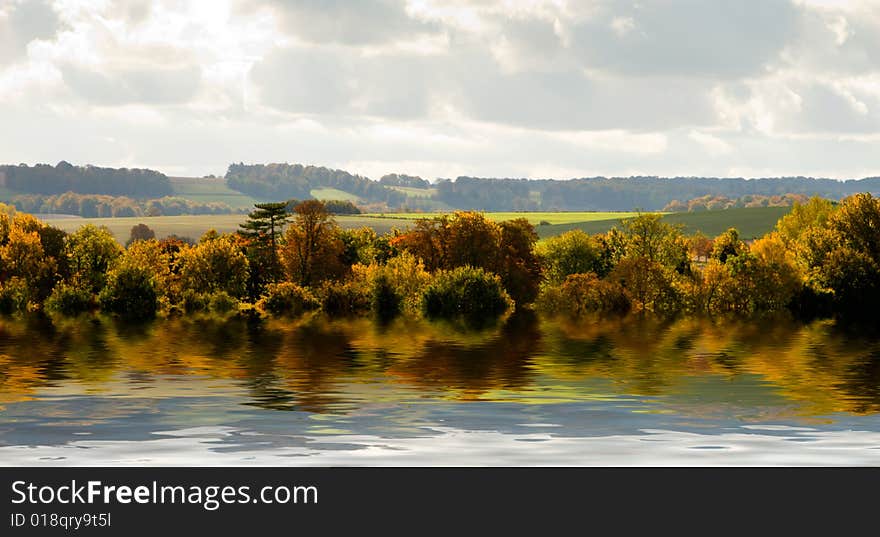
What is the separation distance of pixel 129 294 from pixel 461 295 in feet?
145

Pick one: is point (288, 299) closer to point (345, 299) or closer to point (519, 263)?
point (345, 299)

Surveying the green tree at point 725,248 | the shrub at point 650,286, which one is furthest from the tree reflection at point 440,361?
the green tree at point 725,248

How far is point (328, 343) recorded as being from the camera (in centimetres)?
10825

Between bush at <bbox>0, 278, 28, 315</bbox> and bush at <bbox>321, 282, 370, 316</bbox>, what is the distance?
40721mm

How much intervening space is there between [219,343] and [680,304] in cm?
7415

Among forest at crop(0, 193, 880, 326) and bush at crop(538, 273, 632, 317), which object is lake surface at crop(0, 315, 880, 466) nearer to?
forest at crop(0, 193, 880, 326)

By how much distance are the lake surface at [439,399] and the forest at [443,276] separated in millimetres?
40525

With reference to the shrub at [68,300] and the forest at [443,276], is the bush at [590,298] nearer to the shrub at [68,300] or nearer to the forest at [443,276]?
the forest at [443,276]

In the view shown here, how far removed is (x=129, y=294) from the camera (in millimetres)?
159750

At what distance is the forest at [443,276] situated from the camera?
158m

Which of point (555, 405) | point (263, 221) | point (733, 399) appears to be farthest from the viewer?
point (263, 221)

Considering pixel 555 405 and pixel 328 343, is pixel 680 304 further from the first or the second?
pixel 555 405

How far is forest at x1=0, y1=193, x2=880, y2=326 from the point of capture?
158 metres
